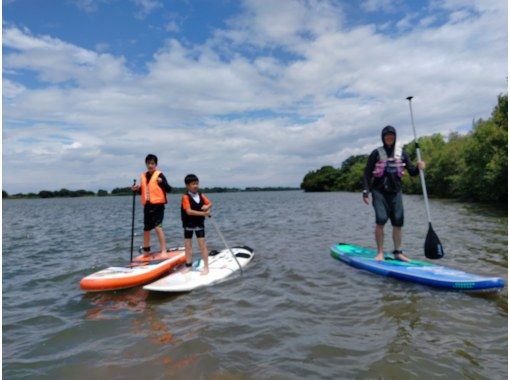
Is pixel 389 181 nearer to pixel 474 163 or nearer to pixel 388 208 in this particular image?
pixel 388 208

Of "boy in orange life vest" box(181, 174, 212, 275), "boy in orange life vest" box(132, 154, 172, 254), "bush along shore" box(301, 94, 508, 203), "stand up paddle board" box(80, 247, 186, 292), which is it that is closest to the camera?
"stand up paddle board" box(80, 247, 186, 292)

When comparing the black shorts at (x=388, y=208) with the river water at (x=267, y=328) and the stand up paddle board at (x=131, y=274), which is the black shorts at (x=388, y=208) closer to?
the river water at (x=267, y=328)

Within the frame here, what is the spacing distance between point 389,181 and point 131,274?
578 centimetres

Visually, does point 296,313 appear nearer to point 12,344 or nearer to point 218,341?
point 218,341

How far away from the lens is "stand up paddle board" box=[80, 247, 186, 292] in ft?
24.3

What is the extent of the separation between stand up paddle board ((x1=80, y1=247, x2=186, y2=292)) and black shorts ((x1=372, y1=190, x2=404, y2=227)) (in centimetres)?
488

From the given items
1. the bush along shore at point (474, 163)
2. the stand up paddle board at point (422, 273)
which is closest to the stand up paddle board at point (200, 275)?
the stand up paddle board at point (422, 273)

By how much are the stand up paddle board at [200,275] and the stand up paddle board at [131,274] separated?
1.44 feet

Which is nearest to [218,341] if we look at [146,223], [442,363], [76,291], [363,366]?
[363,366]

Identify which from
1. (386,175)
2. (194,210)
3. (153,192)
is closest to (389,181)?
(386,175)

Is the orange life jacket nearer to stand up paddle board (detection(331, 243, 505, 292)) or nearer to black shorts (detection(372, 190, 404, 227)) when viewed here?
stand up paddle board (detection(331, 243, 505, 292))

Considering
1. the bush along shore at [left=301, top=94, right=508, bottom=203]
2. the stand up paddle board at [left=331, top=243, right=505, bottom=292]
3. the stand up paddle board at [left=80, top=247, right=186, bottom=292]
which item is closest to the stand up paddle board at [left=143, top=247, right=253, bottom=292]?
the stand up paddle board at [left=80, top=247, right=186, bottom=292]

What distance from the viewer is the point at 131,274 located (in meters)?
7.75

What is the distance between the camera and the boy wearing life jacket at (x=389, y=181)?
26.5 feet
